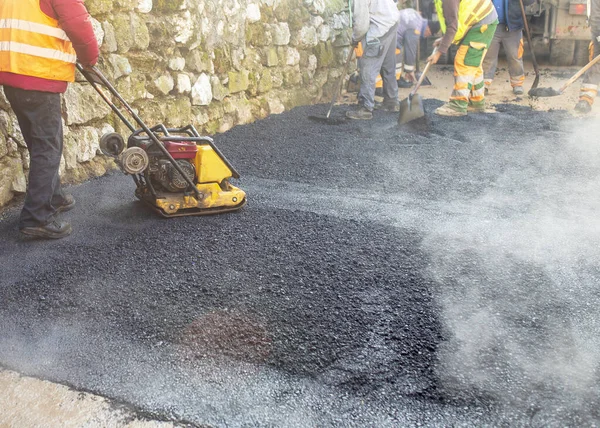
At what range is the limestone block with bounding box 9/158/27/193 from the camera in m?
3.50

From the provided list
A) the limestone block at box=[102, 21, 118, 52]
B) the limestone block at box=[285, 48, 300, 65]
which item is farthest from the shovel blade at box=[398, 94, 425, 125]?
the limestone block at box=[102, 21, 118, 52]

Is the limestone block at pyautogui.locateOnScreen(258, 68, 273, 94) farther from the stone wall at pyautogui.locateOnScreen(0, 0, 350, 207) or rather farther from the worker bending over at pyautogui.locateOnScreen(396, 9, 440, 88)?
the worker bending over at pyautogui.locateOnScreen(396, 9, 440, 88)

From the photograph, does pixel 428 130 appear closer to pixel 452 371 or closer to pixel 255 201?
pixel 255 201

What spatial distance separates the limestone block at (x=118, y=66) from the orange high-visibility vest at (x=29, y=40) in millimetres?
1160

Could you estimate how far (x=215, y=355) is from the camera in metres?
2.05

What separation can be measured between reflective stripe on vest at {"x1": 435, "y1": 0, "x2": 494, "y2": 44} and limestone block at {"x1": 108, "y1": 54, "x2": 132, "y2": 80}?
10.9 ft

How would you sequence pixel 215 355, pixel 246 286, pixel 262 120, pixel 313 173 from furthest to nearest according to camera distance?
pixel 262 120
pixel 313 173
pixel 246 286
pixel 215 355

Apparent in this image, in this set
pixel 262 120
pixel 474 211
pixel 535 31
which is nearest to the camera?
pixel 474 211

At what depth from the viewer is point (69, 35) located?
2881 millimetres

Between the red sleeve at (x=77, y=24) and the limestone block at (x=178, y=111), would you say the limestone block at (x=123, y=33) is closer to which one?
the limestone block at (x=178, y=111)

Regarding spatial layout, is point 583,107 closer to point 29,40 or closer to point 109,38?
point 109,38

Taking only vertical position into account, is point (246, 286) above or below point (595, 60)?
below

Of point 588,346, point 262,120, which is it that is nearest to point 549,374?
point 588,346

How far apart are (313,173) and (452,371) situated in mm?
2592
